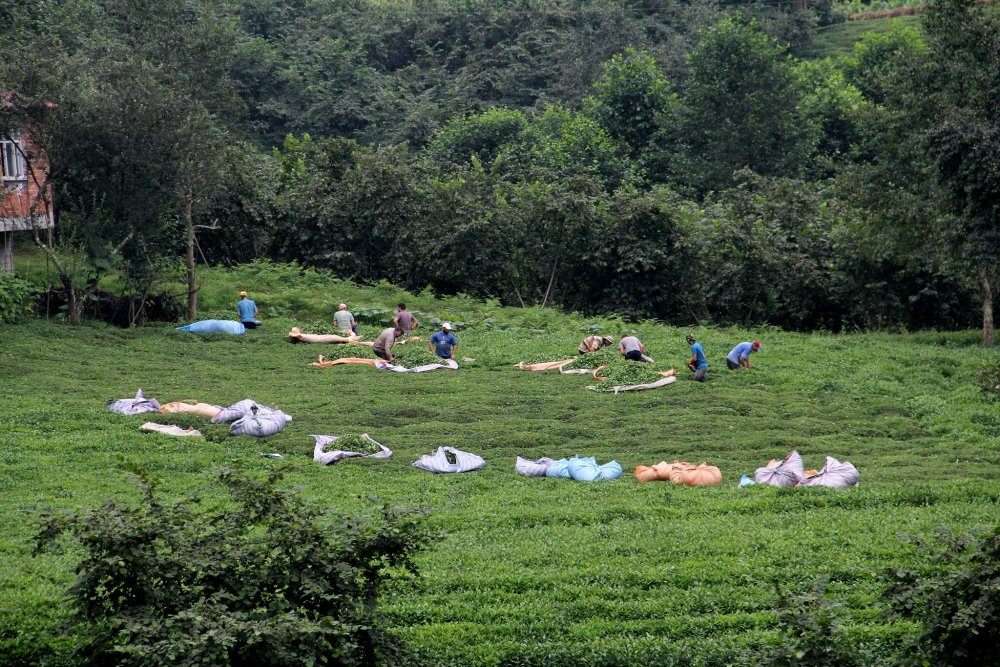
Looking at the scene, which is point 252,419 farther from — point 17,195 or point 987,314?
point 987,314

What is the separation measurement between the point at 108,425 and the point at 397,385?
5.92m

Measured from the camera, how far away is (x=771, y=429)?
18.0 m

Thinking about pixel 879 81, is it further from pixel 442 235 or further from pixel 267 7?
pixel 267 7

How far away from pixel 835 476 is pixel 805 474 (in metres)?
0.49

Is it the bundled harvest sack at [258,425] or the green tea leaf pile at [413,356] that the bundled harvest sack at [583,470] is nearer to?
the bundled harvest sack at [258,425]

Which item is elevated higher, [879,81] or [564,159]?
[879,81]

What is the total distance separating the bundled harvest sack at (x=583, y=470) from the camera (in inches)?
595

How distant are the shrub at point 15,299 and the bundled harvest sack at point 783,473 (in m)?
17.2

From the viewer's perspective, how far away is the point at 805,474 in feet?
48.6

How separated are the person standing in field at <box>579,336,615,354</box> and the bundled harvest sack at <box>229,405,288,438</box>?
8498 mm

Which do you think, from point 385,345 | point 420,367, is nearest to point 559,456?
point 420,367

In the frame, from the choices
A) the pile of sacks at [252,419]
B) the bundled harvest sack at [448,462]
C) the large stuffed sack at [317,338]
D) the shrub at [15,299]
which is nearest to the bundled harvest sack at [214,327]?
the large stuffed sack at [317,338]

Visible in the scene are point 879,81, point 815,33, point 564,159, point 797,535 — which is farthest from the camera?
point 815,33

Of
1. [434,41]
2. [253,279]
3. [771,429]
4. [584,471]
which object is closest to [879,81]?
[771,429]
